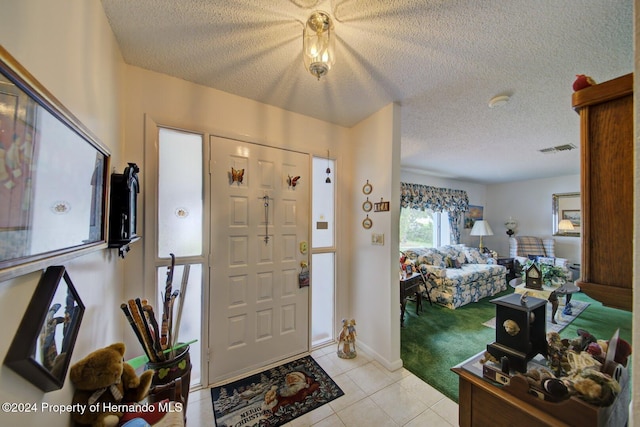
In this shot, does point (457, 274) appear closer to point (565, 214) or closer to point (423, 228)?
point (423, 228)

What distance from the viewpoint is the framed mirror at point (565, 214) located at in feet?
16.1

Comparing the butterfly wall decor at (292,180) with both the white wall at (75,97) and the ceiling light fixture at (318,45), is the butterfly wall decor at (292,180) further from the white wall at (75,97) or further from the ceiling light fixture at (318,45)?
the white wall at (75,97)

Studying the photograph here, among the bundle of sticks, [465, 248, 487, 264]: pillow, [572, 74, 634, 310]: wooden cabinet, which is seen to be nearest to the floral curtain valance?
[465, 248, 487, 264]: pillow

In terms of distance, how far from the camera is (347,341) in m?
2.21

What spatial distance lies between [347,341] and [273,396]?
0.82 meters

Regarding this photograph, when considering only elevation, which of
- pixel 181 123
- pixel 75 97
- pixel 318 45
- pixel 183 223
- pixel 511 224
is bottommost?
pixel 511 224

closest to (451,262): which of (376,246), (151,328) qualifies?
(376,246)

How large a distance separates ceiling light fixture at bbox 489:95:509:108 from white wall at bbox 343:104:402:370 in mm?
818

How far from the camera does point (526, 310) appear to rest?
972 millimetres

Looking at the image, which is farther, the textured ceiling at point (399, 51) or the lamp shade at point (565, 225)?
the lamp shade at point (565, 225)

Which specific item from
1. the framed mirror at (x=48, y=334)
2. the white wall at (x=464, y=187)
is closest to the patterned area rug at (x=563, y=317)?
the white wall at (x=464, y=187)

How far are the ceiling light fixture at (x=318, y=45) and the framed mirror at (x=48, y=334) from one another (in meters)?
1.29

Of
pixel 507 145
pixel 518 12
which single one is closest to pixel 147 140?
pixel 518 12

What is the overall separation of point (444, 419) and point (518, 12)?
2505mm
